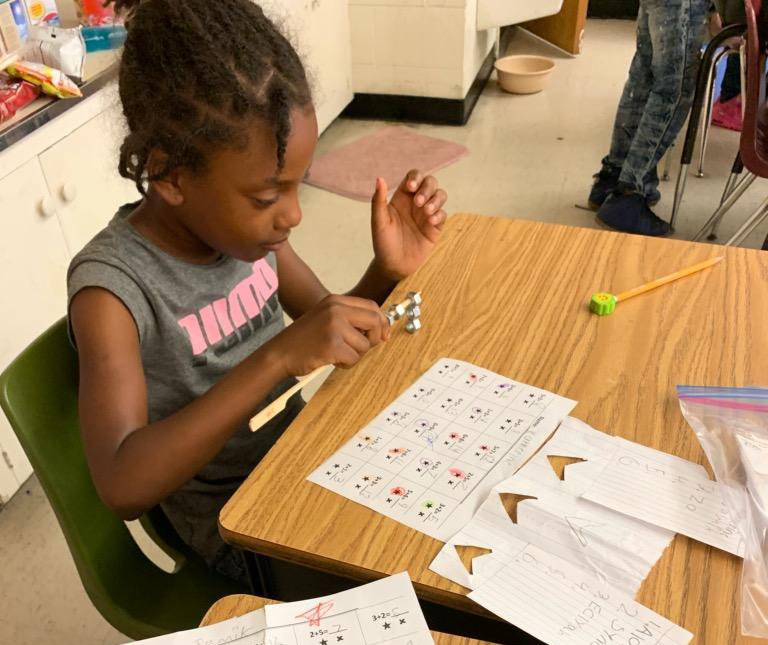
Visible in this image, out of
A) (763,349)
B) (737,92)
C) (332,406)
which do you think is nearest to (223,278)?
(332,406)

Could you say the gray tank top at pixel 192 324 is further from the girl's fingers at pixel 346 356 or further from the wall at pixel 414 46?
the wall at pixel 414 46

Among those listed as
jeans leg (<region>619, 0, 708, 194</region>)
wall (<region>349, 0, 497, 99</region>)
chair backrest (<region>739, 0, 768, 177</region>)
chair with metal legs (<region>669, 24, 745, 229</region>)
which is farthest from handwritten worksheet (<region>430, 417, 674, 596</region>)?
wall (<region>349, 0, 497, 99</region>)

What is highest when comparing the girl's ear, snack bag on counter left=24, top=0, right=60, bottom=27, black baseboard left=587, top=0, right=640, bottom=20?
the girl's ear

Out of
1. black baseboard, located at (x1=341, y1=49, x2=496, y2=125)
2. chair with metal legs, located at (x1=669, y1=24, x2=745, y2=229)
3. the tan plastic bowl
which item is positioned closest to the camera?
chair with metal legs, located at (x1=669, y1=24, x2=745, y2=229)

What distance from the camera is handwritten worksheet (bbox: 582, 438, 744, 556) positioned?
24.5 inches

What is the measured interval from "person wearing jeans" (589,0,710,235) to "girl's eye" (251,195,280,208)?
1966mm

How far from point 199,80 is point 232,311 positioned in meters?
0.33

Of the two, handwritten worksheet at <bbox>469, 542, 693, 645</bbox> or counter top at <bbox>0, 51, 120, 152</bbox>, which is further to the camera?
counter top at <bbox>0, 51, 120, 152</bbox>

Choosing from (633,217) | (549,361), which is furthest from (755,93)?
(549,361)

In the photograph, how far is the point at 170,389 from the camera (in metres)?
0.93

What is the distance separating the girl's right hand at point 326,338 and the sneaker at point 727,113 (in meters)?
3.11

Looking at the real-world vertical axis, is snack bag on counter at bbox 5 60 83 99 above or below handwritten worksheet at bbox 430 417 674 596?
above

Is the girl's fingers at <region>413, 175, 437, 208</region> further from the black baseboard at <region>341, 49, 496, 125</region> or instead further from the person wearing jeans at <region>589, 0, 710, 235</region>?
the black baseboard at <region>341, 49, 496, 125</region>

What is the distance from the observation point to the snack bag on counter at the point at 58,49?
1706 mm
